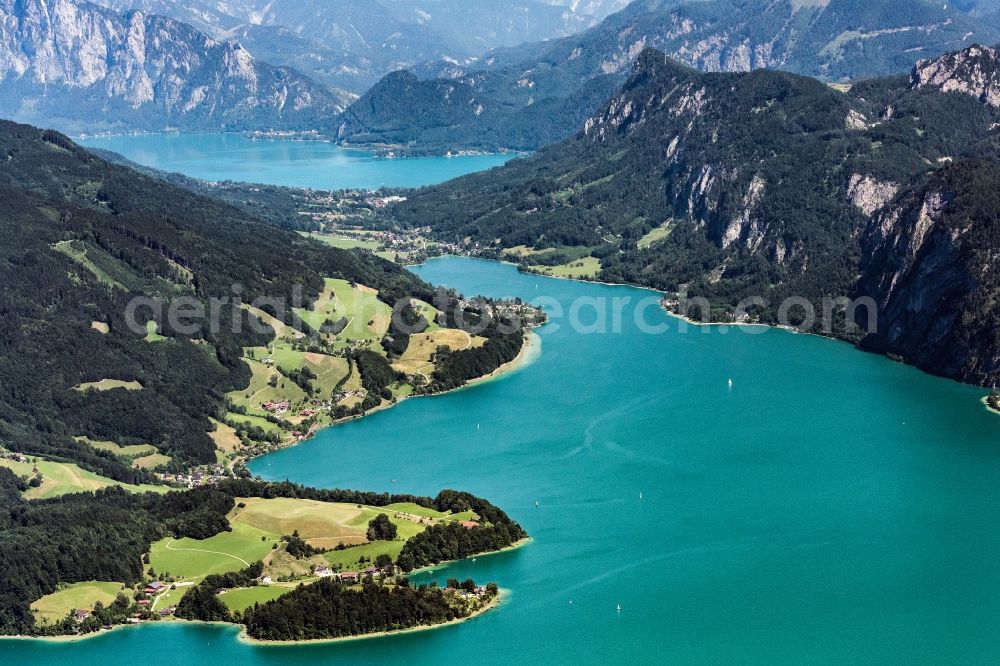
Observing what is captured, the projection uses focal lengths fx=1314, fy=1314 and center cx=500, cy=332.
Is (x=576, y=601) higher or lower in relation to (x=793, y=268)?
lower

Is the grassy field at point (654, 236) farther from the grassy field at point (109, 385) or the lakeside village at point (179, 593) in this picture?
the lakeside village at point (179, 593)

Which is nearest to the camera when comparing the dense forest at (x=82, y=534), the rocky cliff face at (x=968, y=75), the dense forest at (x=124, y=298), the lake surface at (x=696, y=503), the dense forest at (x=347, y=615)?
the lake surface at (x=696, y=503)

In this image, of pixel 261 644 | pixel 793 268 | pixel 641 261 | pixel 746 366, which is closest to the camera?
pixel 261 644

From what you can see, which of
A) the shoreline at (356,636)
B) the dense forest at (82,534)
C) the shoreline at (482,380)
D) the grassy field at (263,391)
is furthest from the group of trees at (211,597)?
the grassy field at (263,391)

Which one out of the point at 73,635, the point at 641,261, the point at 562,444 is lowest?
the point at 73,635

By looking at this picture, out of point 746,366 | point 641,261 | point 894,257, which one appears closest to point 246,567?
point 746,366

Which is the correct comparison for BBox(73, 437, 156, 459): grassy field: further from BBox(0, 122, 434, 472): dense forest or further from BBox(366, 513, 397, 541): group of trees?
BBox(366, 513, 397, 541): group of trees

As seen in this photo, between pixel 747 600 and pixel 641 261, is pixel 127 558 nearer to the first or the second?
pixel 747 600

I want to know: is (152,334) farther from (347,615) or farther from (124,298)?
(347,615)
